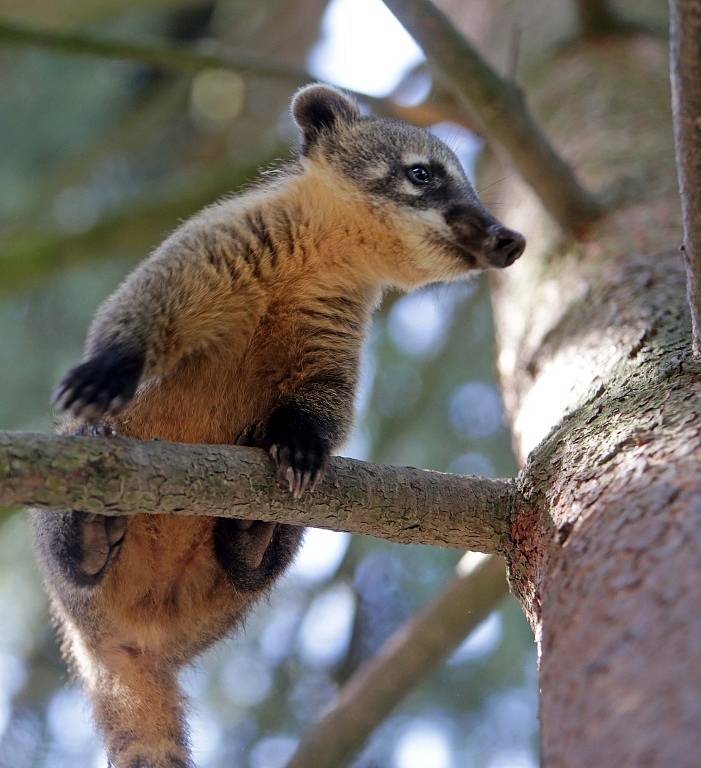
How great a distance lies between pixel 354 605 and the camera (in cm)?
558

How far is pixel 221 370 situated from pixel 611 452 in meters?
1.58

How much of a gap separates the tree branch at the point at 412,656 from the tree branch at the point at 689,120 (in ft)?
5.90

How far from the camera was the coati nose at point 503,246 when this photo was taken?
149 inches

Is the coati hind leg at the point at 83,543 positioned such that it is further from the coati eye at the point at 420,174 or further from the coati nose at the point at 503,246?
the coati eye at the point at 420,174

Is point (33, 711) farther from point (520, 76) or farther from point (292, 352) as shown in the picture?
point (520, 76)

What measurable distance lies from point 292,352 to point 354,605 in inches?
86.3

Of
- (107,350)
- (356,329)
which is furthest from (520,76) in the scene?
(107,350)

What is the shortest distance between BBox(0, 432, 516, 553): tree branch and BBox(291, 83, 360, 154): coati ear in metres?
2.12

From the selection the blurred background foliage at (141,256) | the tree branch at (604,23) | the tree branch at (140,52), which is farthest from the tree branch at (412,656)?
the tree branch at (604,23)

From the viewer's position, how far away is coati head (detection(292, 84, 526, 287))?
3957 millimetres

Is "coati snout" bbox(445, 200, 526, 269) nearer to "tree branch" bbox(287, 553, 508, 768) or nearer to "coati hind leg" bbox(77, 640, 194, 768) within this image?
"tree branch" bbox(287, 553, 508, 768)

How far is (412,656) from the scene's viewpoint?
4148mm

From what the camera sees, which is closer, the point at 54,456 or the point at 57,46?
the point at 54,456

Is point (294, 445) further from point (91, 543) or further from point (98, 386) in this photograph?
point (91, 543)
